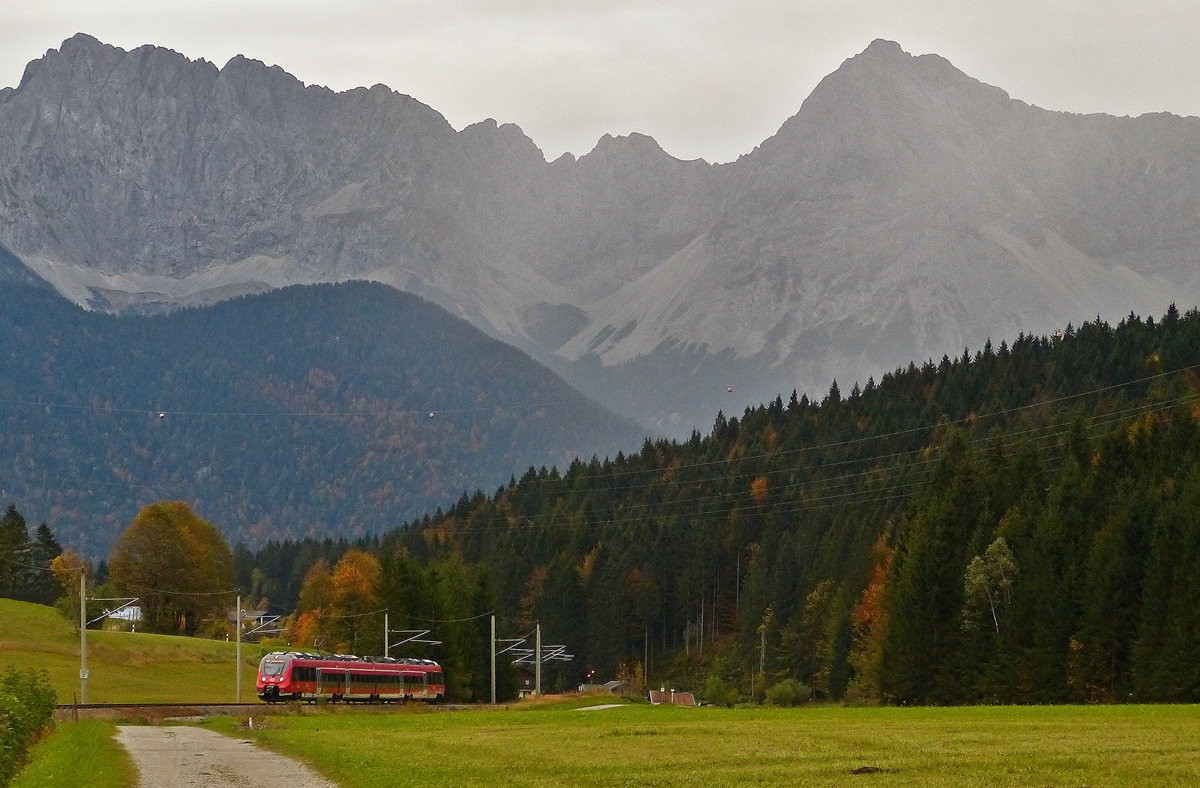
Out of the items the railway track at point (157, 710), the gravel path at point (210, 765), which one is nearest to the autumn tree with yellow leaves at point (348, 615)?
the railway track at point (157, 710)

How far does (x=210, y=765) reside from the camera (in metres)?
44.2

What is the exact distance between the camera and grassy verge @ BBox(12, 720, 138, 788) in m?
39.0

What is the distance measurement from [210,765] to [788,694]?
96.4 m

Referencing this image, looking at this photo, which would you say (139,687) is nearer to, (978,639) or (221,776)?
(978,639)

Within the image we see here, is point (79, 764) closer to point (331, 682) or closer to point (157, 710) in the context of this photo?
point (157, 710)

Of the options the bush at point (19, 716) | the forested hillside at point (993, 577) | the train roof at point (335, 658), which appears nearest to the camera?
the bush at point (19, 716)

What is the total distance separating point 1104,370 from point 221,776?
17316 cm

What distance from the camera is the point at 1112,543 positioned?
90562mm

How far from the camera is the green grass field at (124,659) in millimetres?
128500

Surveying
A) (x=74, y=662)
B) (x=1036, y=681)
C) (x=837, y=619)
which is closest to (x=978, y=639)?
(x=1036, y=681)

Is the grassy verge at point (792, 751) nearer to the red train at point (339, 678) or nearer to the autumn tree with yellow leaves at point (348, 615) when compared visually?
the red train at point (339, 678)

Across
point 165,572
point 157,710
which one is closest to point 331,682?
point 157,710

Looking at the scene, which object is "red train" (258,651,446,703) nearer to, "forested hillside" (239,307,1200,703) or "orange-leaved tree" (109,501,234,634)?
"forested hillside" (239,307,1200,703)

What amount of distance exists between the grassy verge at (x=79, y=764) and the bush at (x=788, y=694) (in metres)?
81.6
